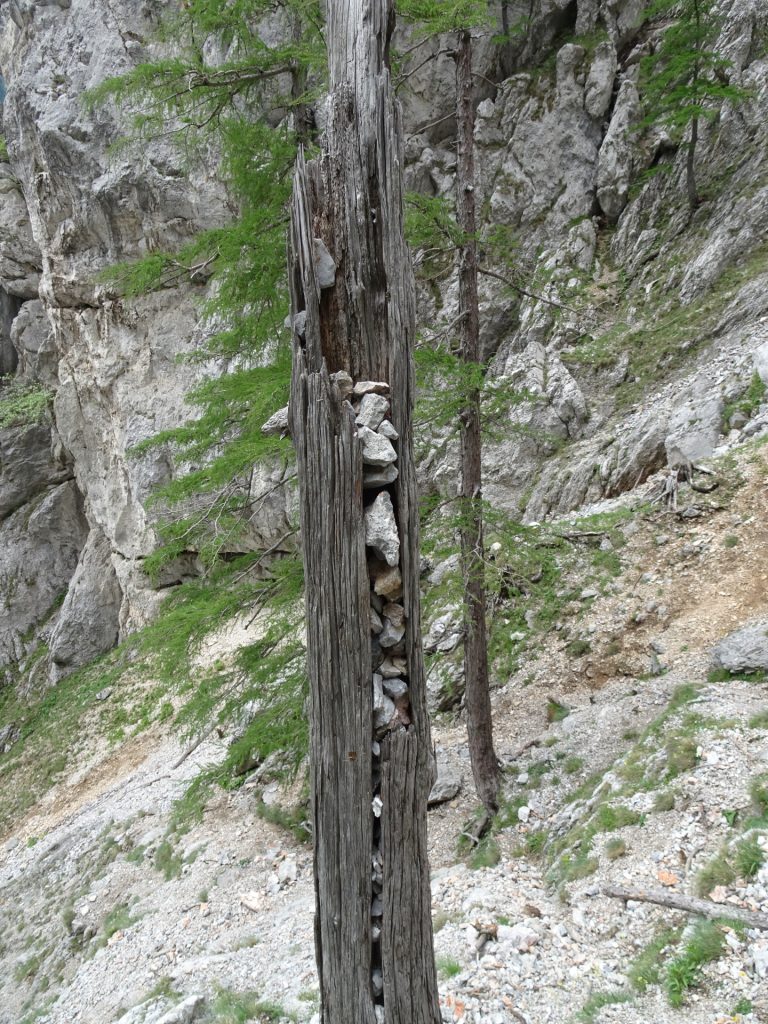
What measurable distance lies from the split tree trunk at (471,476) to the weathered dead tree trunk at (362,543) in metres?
3.18

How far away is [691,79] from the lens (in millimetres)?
15680

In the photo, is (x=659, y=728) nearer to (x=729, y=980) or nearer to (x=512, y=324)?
(x=729, y=980)

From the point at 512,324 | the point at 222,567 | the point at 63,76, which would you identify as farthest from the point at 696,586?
the point at 63,76

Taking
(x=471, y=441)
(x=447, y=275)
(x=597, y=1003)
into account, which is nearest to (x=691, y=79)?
(x=447, y=275)

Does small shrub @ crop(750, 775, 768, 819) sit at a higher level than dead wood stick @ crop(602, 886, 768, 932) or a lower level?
higher

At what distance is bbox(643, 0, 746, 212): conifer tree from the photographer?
46.7ft

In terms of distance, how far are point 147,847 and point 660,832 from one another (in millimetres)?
7872

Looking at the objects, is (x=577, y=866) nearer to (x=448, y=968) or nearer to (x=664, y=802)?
(x=664, y=802)

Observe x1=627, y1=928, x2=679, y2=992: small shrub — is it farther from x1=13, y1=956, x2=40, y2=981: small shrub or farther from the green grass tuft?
x1=13, y1=956, x2=40, y2=981: small shrub

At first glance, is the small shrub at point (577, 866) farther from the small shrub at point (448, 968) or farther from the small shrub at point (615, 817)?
the small shrub at point (448, 968)

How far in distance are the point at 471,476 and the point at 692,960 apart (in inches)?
166

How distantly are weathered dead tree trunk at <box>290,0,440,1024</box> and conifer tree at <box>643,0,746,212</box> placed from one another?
1603 centimetres

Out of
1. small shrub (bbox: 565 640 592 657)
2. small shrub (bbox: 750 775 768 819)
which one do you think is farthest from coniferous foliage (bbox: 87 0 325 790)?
small shrub (bbox: 565 640 592 657)

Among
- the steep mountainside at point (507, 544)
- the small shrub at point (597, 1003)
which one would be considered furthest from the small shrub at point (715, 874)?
the small shrub at point (597, 1003)
